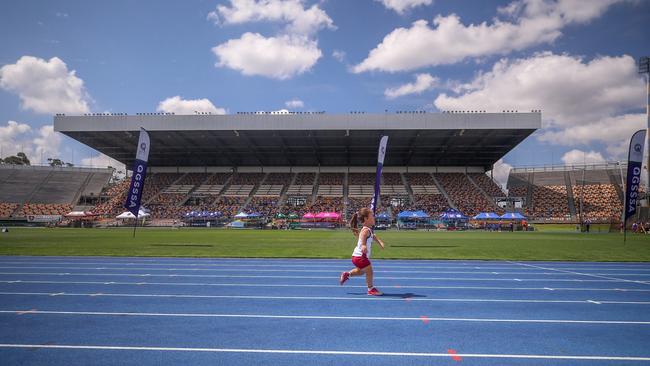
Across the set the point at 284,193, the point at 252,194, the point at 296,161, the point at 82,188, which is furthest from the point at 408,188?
the point at 82,188

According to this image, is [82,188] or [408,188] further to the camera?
[82,188]

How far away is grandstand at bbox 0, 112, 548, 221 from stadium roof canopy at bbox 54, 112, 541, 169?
12cm

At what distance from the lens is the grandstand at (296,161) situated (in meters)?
50.4

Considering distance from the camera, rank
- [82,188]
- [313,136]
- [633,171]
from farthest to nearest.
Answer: [82,188] → [313,136] → [633,171]

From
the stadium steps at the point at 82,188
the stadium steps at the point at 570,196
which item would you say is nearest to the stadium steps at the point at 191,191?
the stadium steps at the point at 82,188

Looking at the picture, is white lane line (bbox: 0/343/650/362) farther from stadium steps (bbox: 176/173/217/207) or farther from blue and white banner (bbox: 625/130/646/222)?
stadium steps (bbox: 176/173/217/207)

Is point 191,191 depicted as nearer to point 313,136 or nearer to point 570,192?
point 313,136

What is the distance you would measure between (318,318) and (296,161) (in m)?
60.4

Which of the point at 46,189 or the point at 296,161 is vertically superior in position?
the point at 296,161

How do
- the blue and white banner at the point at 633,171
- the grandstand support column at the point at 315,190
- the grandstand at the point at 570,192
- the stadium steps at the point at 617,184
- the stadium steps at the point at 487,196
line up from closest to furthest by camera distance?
the blue and white banner at the point at 633,171 → the grandstand at the point at 570,192 → the stadium steps at the point at 487,196 → the stadium steps at the point at 617,184 → the grandstand support column at the point at 315,190

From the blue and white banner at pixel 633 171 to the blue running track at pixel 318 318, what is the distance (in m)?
11.0

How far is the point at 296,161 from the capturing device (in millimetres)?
66375

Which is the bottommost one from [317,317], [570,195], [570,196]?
[317,317]

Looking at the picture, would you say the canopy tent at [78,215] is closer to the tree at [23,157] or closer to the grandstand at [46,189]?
the grandstand at [46,189]
